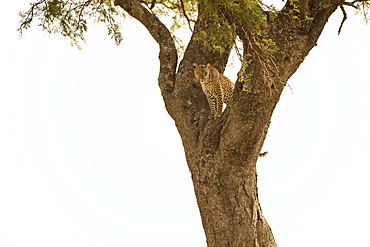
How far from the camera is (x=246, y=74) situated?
11.3 ft

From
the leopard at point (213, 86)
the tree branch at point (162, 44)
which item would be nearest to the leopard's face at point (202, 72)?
the leopard at point (213, 86)

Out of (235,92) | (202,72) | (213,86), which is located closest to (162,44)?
(202,72)

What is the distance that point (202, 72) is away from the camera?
4.40 metres

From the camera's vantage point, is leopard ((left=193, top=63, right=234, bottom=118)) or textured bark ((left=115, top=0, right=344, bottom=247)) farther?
leopard ((left=193, top=63, right=234, bottom=118))

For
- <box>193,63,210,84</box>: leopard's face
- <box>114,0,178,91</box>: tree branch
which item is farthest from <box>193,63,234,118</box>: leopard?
<box>114,0,178,91</box>: tree branch

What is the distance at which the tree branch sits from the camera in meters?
4.55

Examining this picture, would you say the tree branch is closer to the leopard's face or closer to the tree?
the tree

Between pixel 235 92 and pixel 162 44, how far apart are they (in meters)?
1.24

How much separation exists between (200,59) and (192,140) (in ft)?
2.67

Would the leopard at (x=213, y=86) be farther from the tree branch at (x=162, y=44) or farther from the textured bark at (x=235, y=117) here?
the tree branch at (x=162, y=44)

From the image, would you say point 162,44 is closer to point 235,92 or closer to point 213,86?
point 213,86

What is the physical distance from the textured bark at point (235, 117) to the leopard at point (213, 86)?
0.22ft

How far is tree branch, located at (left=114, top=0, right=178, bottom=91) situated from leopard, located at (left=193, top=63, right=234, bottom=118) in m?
0.24

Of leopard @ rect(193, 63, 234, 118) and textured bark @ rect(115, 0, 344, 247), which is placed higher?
leopard @ rect(193, 63, 234, 118)
